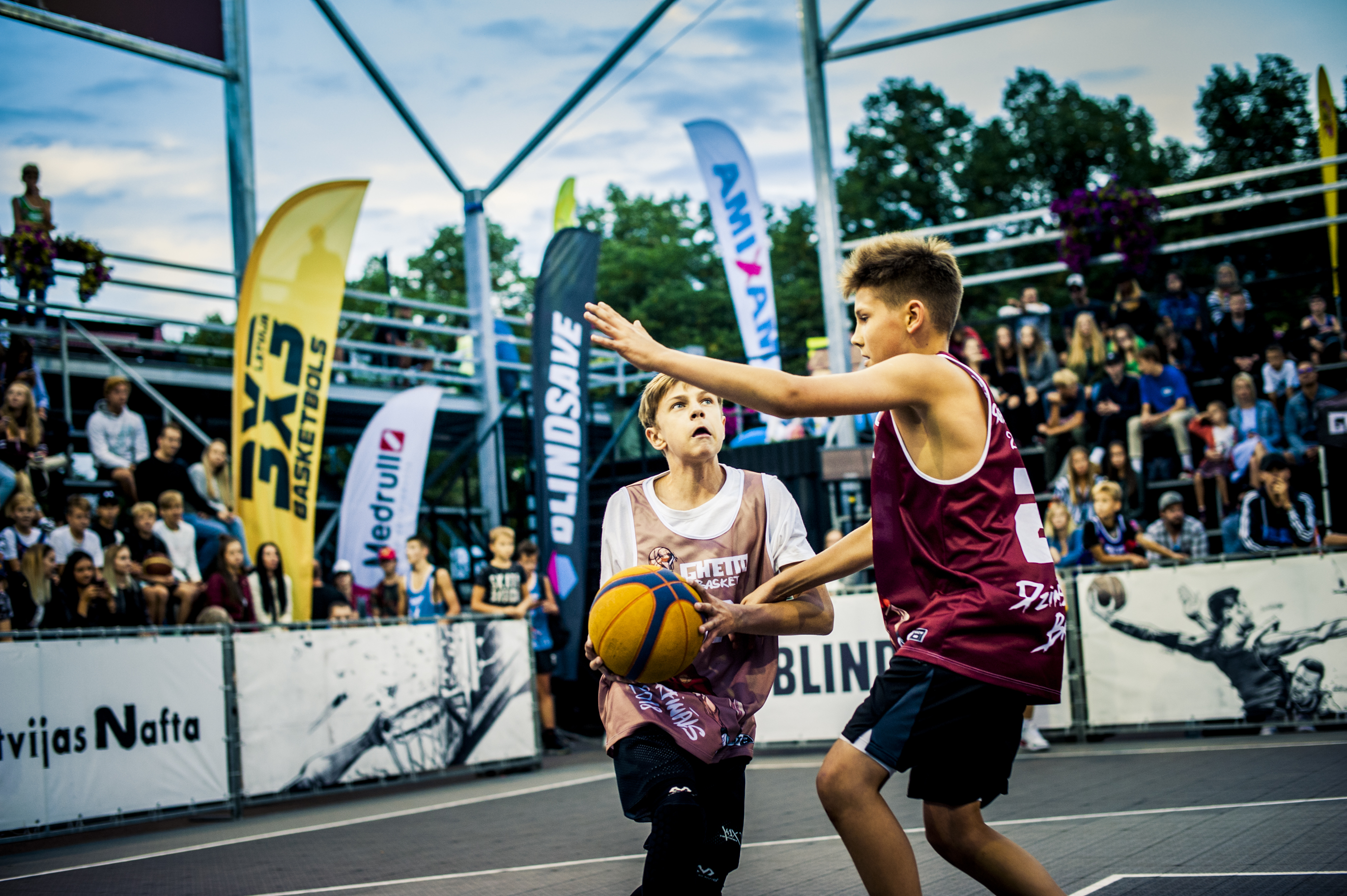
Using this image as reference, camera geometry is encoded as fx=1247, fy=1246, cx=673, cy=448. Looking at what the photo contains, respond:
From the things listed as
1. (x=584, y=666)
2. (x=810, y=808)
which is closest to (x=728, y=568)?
(x=810, y=808)

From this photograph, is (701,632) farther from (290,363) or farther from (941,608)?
(290,363)

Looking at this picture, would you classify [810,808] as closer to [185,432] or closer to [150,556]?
[150,556]

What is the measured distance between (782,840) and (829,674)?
4637 mm

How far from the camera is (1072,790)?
8.11m

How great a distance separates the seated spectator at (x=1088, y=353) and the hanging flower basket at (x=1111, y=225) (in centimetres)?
155

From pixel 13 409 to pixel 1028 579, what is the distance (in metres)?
10.2

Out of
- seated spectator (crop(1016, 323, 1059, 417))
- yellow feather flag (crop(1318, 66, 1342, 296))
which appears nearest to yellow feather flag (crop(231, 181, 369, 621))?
seated spectator (crop(1016, 323, 1059, 417))

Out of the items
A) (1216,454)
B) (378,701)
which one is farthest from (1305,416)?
(378,701)

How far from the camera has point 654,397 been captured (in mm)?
4422

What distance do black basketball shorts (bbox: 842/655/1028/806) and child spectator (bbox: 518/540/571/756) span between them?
9420 mm

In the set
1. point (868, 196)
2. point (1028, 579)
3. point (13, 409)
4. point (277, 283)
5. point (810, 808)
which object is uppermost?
point (868, 196)

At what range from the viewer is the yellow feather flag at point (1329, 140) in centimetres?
1655

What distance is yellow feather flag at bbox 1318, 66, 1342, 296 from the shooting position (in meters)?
16.5

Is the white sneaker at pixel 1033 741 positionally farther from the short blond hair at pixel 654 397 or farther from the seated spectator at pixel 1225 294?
the short blond hair at pixel 654 397
